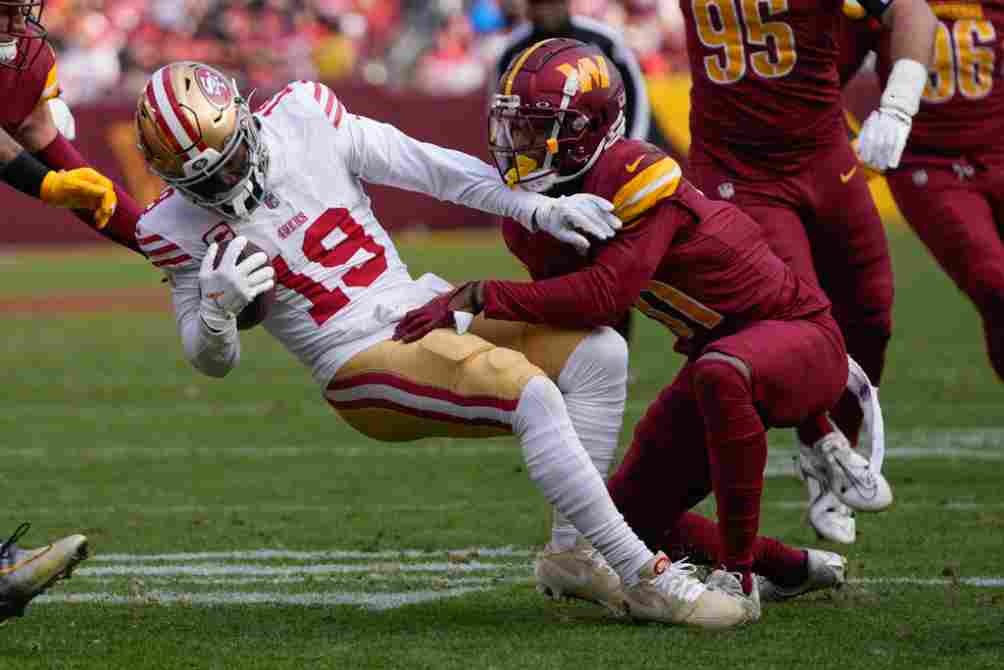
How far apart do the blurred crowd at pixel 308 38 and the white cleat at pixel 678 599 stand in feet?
49.2

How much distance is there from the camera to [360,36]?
20766mm

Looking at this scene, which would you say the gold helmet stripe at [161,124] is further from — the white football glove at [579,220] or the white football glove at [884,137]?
the white football glove at [884,137]

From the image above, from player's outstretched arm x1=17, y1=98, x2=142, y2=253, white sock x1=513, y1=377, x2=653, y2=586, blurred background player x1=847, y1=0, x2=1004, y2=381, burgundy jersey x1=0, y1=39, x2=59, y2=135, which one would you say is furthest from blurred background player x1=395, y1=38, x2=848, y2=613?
burgundy jersey x1=0, y1=39, x2=59, y2=135

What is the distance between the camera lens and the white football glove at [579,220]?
4.10m

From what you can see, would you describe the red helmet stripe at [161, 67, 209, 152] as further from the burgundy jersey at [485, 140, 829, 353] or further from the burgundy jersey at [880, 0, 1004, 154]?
the burgundy jersey at [880, 0, 1004, 154]

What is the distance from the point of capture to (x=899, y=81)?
527 cm

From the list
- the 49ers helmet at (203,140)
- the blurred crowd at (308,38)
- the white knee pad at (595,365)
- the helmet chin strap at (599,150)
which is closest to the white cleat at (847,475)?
the white knee pad at (595,365)

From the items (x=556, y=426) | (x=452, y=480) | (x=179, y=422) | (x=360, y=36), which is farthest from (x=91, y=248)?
(x=556, y=426)

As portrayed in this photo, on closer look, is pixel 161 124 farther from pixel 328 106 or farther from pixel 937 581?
pixel 937 581

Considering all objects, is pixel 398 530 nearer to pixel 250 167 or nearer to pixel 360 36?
pixel 250 167

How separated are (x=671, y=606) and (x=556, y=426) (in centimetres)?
49

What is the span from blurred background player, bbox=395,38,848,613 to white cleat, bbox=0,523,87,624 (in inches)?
34.6

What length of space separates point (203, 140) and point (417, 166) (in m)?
0.53

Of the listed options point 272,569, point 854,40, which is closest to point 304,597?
point 272,569
